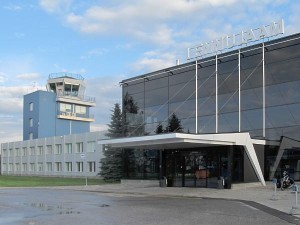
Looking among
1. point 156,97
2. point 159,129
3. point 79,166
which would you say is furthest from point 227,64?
point 79,166

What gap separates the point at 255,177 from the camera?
31.9 m

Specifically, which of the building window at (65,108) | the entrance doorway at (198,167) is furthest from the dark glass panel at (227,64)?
the building window at (65,108)

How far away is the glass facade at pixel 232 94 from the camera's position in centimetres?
3169


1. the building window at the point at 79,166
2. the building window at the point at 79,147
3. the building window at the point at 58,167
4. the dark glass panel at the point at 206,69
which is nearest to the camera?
the dark glass panel at the point at 206,69

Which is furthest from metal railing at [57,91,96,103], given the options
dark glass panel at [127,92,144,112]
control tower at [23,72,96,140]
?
dark glass panel at [127,92,144,112]

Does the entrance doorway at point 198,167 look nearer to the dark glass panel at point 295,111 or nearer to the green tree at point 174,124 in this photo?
the green tree at point 174,124

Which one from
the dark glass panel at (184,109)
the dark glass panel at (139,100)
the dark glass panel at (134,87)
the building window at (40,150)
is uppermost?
the dark glass panel at (134,87)

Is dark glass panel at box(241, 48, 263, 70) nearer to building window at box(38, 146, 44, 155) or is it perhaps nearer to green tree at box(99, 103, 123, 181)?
green tree at box(99, 103, 123, 181)

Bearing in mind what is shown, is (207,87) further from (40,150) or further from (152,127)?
(40,150)

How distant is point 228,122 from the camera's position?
35.6m

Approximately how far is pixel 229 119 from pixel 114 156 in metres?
14.7

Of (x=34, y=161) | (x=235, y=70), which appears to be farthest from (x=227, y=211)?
(x=34, y=161)

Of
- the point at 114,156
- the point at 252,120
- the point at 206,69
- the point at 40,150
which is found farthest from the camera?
the point at 40,150

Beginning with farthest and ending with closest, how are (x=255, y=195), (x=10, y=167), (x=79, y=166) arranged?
1. (x=10, y=167)
2. (x=79, y=166)
3. (x=255, y=195)
